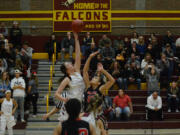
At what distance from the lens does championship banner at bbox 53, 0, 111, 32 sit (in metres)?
22.0

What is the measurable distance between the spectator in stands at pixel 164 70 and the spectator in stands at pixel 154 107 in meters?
1.89

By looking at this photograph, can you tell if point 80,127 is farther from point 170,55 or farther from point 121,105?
point 170,55

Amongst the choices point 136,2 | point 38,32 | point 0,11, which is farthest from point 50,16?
point 136,2

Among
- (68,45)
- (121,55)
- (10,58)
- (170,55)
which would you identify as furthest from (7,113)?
(170,55)

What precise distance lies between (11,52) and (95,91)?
10192 mm

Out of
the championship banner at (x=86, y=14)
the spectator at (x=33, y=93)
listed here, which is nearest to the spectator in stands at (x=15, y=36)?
the championship banner at (x=86, y=14)

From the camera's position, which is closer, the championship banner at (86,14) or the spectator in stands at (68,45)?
the spectator in stands at (68,45)

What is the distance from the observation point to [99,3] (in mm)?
22125

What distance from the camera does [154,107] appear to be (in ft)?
52.3

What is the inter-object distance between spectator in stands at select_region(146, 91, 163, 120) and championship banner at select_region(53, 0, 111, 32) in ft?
22.9

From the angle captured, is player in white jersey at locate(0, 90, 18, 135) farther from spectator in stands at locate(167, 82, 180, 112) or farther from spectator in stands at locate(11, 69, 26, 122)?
spectator in stands at locate(167, 82, 180, 112)

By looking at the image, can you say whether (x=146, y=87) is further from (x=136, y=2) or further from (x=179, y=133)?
(x=136, y=2)

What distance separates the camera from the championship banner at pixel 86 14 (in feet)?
72.2

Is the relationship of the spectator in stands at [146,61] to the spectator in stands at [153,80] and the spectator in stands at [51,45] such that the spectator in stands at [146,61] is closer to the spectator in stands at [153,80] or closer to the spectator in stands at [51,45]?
the spectator in stands at [153,80]
